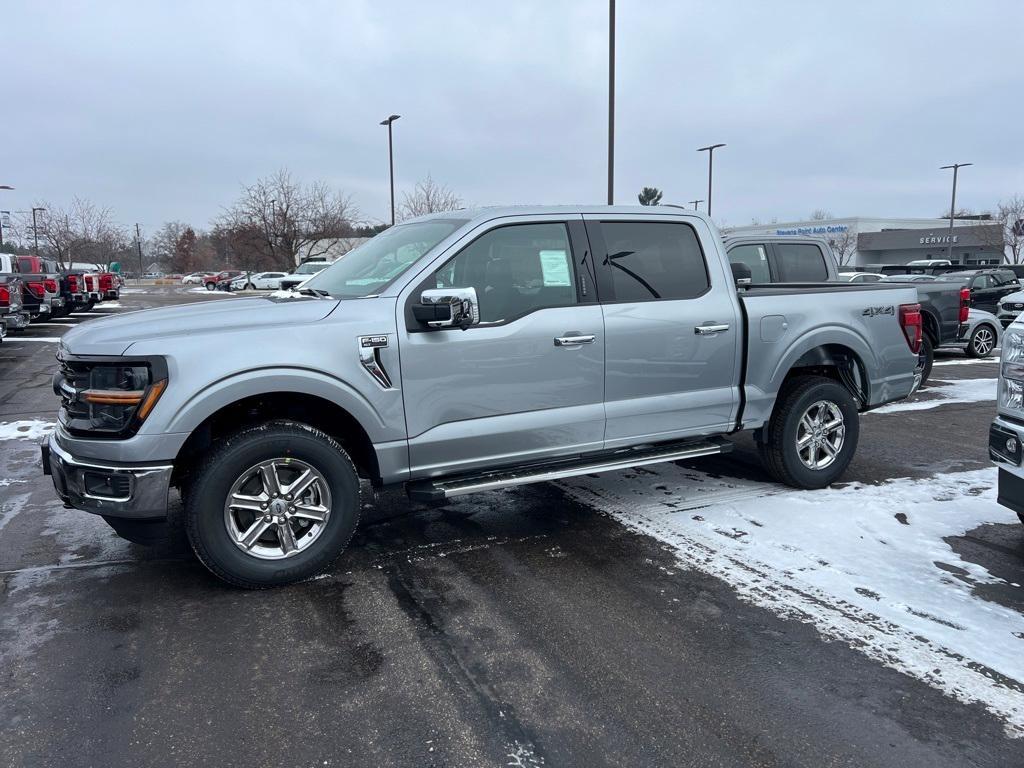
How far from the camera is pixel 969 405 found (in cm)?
951

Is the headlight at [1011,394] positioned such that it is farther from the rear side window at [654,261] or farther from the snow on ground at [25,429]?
the snow on ground at [25,429]

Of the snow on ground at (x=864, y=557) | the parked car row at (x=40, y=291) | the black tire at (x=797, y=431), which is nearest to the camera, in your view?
the snow on ground at (x=864, y=557)

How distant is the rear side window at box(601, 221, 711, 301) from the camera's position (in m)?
5.05

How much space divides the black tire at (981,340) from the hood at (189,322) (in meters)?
14.1

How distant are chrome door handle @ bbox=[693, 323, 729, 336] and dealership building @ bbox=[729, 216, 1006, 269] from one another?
54.4 metres

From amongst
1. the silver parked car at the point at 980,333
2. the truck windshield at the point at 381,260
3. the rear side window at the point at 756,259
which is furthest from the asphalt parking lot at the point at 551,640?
the silver parked car at the point at 980,333

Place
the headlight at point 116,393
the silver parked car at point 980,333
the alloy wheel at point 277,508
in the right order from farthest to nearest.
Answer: the silver parked car at point 980,333, the alloy wheel at point 277,508, the headlight at point 116,393

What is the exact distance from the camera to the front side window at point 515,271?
14.9 feet

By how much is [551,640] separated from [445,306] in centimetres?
178

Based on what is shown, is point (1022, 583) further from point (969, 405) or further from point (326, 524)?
point (969, 405)

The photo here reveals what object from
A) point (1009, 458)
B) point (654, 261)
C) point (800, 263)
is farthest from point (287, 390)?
point (800, 263)

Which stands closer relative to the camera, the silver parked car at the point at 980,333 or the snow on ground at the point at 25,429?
the snow on ground at the point at 25,429

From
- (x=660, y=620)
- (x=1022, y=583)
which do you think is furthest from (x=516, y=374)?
(x=1022, y=583)

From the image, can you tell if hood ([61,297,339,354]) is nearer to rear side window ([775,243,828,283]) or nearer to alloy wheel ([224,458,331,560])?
alloy wheel ([224,458,331,560])
